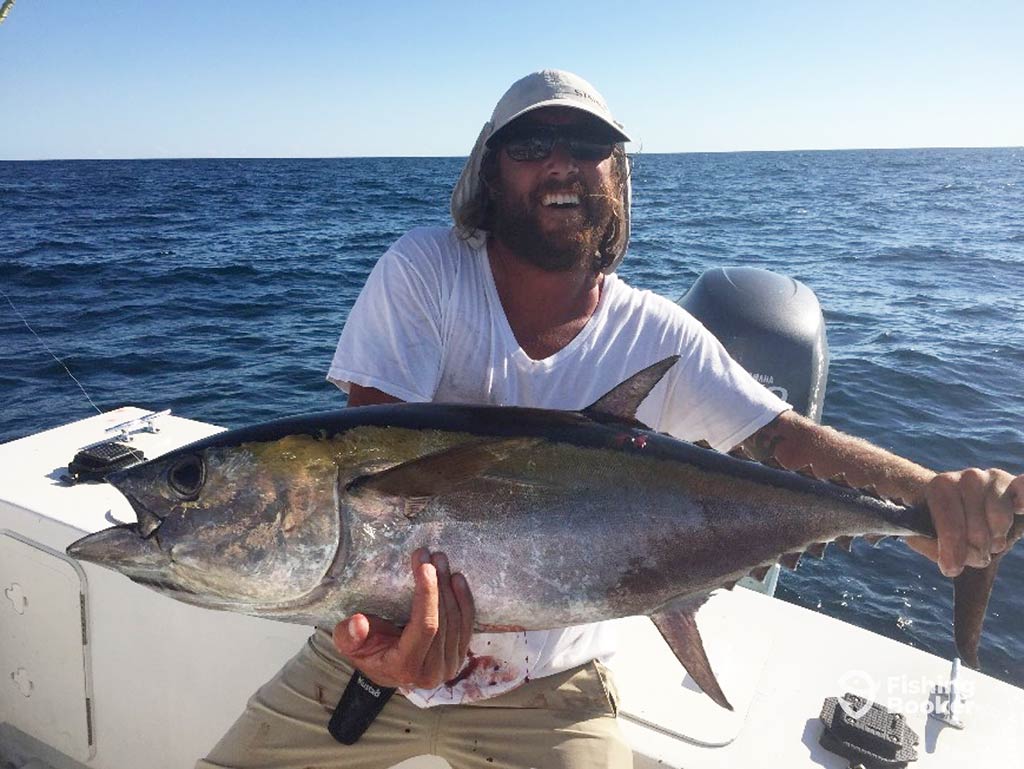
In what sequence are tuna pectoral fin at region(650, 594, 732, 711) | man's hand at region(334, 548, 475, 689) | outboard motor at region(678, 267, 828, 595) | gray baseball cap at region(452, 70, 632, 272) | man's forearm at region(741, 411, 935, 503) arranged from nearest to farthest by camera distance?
1. man's hand at region(334, 548, 475, 689)
2. tuna pectoral fin at region(650, 594, 732, 711)
3. man's forearm at region(741, 411, 935, 503)
4. gray baseball cap at region(452, 70, 632, 272)
5. outboard motor at region(678, 267, 828, 595)

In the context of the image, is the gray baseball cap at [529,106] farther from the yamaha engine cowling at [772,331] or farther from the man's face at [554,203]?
the yamaha engine cowling at [772,331]

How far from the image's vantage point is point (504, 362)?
246 cm

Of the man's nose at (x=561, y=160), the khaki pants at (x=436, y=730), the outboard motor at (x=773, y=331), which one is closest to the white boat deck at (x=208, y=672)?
the khaki pants at (x=436, y=730)

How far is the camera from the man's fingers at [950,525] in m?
2.15

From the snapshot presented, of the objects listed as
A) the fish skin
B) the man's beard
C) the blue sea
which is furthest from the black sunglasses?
the blue sea

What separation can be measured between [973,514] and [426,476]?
154cm

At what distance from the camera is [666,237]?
2755cm

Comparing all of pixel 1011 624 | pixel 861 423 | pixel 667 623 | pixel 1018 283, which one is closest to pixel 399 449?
pixel 667 623

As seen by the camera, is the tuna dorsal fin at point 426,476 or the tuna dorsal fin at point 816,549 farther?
the tuna dorsal fin at point 816,549

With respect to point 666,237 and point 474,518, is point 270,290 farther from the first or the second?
point 474,518

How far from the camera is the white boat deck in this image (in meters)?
2.44

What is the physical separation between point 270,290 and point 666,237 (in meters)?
15.0

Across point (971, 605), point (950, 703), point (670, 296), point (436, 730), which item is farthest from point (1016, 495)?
point (670, 296)

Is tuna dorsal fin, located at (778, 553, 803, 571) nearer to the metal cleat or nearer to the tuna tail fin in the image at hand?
the tuna tail fin
